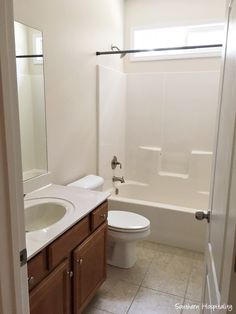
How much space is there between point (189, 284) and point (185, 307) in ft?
0.88

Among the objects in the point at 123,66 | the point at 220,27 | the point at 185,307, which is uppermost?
the point at 220,27

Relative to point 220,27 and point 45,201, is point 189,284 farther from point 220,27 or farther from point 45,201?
point 220,27

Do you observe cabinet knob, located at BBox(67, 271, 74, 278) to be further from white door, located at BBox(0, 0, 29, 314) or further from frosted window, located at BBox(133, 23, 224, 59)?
frosted window, located at BBox(133, 23, 224, 59)

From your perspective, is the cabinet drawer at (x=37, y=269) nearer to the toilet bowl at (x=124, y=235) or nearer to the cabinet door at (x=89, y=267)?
the cabinet door at (x=89, y=267)

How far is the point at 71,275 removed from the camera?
1.50 metres

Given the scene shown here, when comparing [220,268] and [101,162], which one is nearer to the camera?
[220,268]

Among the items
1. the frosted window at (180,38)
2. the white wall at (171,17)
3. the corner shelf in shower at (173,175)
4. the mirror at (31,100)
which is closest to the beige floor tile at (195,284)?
the corner shelf in shower at (173,175)

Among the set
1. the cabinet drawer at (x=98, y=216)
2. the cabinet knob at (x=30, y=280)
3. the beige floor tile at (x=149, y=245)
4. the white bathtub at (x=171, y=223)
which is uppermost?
the cabinet drawer at (x=98, y=216)

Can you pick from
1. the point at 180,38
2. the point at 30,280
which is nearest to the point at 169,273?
the point at 30,280

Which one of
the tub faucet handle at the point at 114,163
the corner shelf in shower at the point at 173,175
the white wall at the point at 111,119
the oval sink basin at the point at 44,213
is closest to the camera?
the oval sink basin at the point at 44,213

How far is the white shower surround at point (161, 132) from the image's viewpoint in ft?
10.2

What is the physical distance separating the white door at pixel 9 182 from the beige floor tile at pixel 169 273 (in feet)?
5.02

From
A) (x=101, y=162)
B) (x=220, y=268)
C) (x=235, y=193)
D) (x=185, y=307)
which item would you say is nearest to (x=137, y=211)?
(x=101, y=162)

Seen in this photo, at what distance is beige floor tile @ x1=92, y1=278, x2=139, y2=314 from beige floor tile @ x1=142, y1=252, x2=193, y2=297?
152 mm
